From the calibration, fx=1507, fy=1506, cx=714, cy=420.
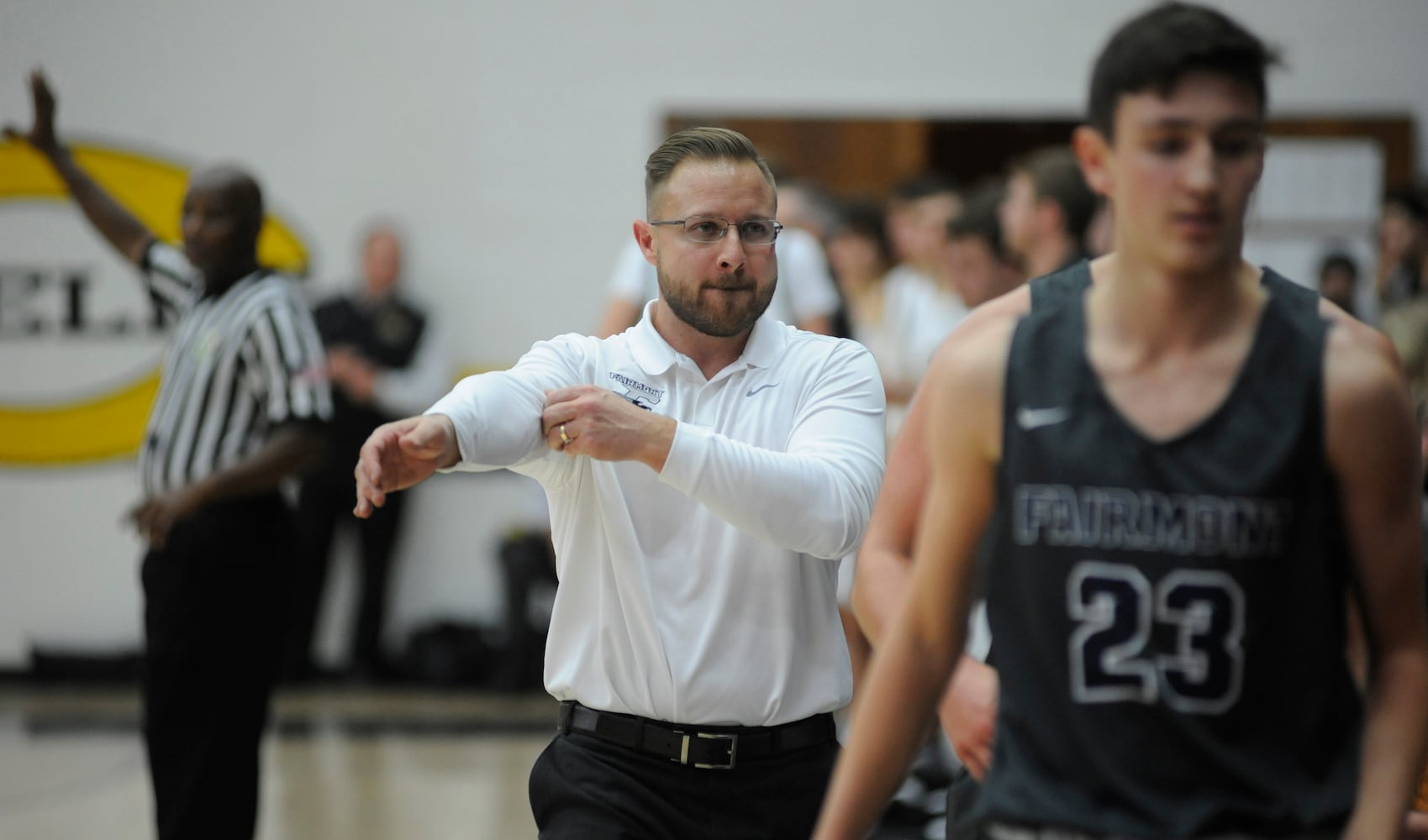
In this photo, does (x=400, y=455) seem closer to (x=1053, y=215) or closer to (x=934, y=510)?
(x=934, y=510)

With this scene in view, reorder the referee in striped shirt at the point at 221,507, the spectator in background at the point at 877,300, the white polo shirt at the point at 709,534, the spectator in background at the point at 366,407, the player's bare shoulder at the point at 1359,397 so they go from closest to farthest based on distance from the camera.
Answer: the player's bare shoulder at the point at 1359,397 → the white polo shirt at the point at 709,534 → the referee in striped shirt at the point at 221,507 → the spectator in background at the point at 877,300 → the spectator in background at the point at 366,407

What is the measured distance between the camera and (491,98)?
8.41 meters

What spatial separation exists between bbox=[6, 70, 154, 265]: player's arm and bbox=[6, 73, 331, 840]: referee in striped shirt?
29 centimetres

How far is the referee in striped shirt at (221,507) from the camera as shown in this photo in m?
4.12

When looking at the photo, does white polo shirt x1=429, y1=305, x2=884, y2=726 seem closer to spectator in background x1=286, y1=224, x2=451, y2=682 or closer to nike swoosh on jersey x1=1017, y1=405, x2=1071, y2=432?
nike swoosh on jersey x1=1017, y1=405, x2=1071, y2=432

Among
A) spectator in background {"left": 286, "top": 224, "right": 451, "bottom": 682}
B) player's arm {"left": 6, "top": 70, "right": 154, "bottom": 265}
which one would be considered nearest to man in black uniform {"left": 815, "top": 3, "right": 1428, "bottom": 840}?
player's arm {"left": 6, "top": 70, "right": 154, "bottom": 265}

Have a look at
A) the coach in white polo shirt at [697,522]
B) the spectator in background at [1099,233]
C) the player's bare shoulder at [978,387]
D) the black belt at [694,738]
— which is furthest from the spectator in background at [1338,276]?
the player's bare shoulder at [978,387]

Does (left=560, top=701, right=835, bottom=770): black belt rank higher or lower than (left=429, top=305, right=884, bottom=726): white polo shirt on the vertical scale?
lower

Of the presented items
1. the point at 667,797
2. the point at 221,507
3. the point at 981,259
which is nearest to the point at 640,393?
the point at 667,797

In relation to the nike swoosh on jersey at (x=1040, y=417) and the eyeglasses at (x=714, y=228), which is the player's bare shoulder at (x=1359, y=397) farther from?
the eyeglasses at (x=714, y=228)

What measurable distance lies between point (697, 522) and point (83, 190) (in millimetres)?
2884

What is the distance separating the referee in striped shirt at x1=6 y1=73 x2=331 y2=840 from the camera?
162 inches

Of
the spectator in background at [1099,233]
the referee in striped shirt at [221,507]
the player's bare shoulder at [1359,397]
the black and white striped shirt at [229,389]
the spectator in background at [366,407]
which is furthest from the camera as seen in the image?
the spectator in background at [366,407]

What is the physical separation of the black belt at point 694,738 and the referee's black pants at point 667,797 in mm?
16
